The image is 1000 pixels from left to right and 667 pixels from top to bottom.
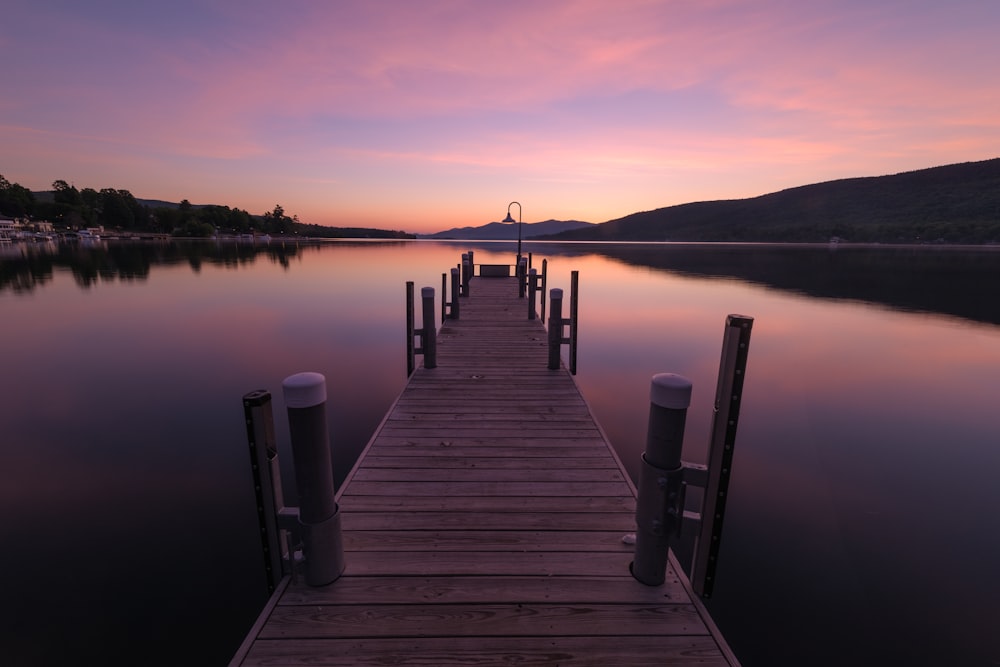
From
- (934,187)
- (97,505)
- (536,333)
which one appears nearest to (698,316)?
(536,333)

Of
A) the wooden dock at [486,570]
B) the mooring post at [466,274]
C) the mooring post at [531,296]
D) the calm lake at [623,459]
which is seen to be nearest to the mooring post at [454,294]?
the mooring post at [531,296]

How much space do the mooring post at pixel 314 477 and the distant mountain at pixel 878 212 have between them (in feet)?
474

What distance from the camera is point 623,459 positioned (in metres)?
8.33

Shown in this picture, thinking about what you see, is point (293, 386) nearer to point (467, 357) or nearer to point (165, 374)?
point (467, 357)

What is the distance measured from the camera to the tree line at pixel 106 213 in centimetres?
13162

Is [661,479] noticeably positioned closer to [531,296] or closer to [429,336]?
[429,336]

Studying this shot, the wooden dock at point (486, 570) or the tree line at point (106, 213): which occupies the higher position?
the tree line at point (106, 213)

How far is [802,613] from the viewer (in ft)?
15.7

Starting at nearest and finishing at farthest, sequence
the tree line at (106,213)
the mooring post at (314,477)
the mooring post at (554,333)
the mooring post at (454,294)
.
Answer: the mooring post at (314,477), the mooring post at (554,333), the mooring post at (454,294), the tree line at (106,213)

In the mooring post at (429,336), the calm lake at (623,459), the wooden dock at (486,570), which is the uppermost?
the mooring post at (429,336)

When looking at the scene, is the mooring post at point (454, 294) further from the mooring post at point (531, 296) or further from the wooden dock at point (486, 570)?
the wooden dock at point (486, 570)

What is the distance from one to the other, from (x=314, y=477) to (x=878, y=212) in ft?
591

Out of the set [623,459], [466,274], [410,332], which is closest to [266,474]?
[410,332]

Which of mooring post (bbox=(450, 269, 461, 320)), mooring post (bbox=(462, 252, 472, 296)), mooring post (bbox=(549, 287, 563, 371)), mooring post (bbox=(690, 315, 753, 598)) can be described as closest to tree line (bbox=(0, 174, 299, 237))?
mooring post (bbox=(462, 252, 472, 296))
